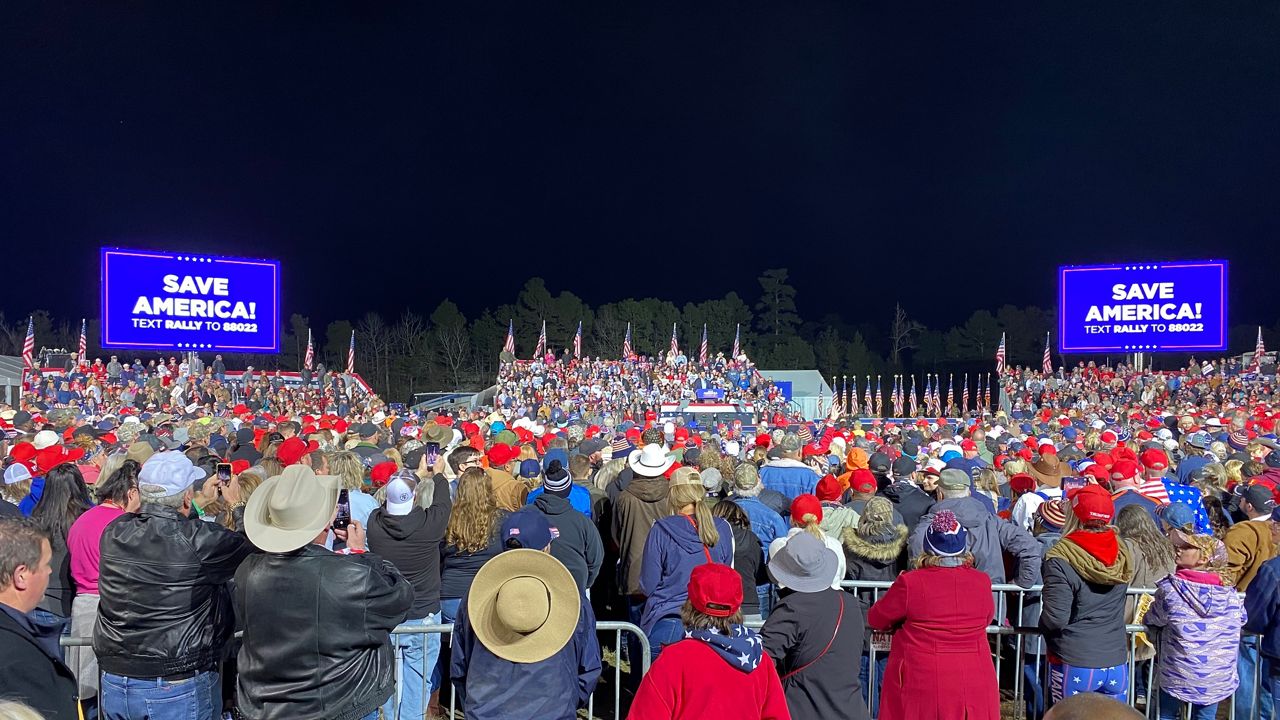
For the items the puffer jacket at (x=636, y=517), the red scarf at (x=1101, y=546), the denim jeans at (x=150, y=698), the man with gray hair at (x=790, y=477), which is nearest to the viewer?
the denim jeans at (x=150, y=698)

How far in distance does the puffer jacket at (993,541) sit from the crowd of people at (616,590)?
0.02 metres

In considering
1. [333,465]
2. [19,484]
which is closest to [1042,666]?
[333,465]

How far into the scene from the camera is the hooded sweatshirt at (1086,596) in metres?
4.84

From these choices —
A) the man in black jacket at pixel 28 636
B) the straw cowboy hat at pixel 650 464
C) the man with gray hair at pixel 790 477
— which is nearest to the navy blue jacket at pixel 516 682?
the man in black jacket at pixel 28 636

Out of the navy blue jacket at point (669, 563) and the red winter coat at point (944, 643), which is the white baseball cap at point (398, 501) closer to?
the navy blue jacket at point (669, 563)

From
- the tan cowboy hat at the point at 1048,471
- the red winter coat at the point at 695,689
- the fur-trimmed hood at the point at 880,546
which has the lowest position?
the fur-trimmed hood at the point at 880,546

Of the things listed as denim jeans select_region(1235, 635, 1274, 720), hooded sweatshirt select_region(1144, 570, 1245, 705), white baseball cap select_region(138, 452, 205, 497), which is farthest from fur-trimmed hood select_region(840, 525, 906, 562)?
white baseball cap select_region(138, 452, 205, 497)

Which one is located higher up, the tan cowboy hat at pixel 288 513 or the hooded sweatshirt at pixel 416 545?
the tan cowboy hat at pixel 288 513

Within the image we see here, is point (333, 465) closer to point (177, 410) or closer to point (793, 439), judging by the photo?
point (793, 439)

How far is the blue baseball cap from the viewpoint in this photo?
519 centimetres

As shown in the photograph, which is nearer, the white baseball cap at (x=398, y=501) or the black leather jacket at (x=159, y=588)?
the black leather jacket at (x=159, y=588)

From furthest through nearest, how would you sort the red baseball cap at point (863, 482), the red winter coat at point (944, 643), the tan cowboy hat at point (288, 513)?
the red baseball cap at point (863, 482)
the red winter coat at point (944, 643)
the tan cowboy hat at point (288, 513)

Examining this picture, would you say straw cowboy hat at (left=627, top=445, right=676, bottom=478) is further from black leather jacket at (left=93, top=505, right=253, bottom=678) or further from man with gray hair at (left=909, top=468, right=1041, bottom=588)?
black leather jacket at (left=93, top=505, right=253, bottom=678)

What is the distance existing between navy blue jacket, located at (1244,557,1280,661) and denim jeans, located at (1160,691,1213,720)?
0.47 metres
